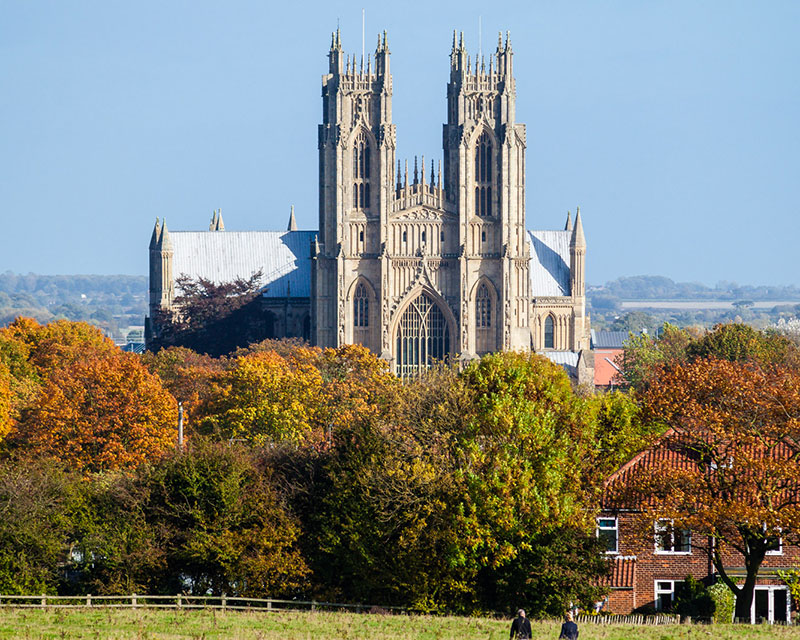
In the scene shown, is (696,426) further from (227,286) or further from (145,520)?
(227,286)

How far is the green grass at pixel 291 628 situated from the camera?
1692 inches

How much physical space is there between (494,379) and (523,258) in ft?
217

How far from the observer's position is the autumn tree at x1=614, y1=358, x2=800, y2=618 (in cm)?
4691

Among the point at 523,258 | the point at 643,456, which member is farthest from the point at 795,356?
Result: the point at 643,456

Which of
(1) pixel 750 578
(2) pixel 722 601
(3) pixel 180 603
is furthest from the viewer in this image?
(2) pixel 722 601

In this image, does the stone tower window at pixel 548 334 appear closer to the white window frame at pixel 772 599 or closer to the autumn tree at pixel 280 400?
the autumn tree at pixel 280 400

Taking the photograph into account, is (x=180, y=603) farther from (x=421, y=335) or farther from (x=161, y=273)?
(x=161, y=273)

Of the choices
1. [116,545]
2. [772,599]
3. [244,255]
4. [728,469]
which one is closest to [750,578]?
[728,469]

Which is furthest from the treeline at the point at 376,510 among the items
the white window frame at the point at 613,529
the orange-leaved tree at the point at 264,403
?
the orange-leaved tree at the point at 264,403

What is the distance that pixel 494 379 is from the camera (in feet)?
186

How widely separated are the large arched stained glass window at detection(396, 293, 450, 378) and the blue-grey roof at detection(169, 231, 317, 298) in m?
15.3

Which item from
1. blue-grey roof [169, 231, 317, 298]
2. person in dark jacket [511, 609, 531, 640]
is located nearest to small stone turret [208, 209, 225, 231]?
blue-grey roof [169, 231, 317, 298]

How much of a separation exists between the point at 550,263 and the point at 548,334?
5834mm

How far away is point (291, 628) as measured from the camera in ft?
147
